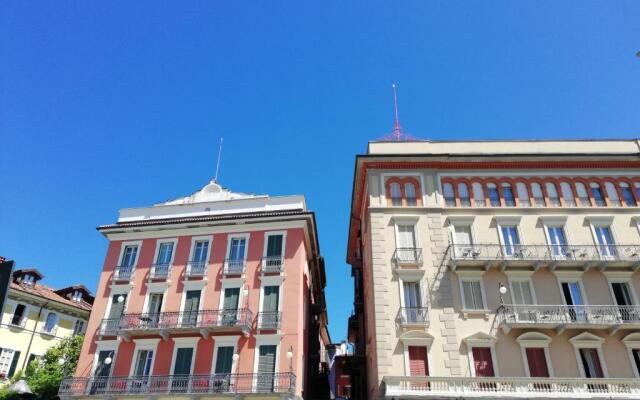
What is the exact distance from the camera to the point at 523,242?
2508 cm

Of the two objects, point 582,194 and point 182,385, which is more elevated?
point 582,194

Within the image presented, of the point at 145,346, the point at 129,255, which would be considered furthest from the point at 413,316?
the point at 129,255

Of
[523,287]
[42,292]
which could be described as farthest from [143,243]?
[523,287]

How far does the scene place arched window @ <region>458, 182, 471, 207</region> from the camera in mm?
26677

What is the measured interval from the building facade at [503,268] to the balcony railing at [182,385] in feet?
18.7

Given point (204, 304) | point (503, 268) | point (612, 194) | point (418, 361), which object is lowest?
point (418, 361)

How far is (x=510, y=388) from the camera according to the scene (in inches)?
801

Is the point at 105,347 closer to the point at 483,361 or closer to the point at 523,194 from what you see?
the point at 483,361

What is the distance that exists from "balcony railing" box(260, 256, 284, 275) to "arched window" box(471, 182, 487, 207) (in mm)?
12982

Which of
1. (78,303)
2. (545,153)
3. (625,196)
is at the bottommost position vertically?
(78,303)

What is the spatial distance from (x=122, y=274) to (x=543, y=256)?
26717 mm

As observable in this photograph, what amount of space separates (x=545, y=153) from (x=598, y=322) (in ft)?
35.4

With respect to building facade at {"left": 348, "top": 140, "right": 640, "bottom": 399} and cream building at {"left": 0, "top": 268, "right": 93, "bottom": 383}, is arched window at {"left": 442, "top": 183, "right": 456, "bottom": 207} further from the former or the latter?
cream building at {"left": 0, "top": 268, "right": 93, "bottom": 383}

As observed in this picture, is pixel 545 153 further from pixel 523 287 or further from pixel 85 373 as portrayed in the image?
pixel 85 373
